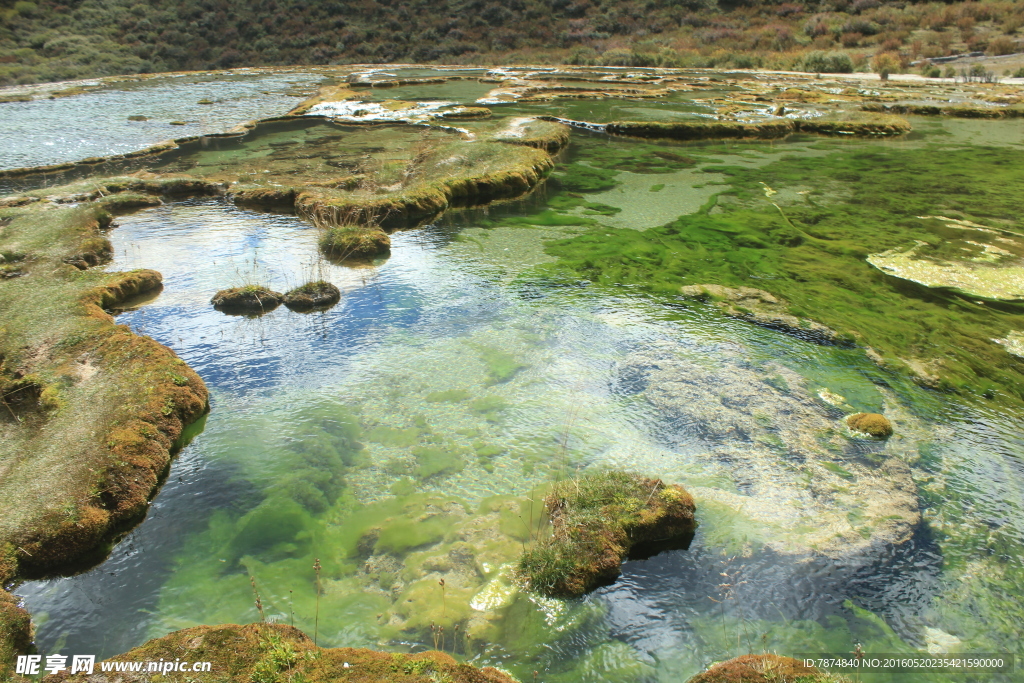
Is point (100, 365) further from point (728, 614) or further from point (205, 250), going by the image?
point (728, 614)

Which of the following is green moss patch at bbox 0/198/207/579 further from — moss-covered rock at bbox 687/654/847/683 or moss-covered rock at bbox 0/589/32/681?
moss-covered rock at bbox 687/654/847/683

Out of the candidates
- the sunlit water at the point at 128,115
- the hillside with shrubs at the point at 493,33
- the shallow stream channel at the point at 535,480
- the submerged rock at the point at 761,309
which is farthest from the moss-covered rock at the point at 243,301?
Result: the hillside with shrubs at the point at 493,33

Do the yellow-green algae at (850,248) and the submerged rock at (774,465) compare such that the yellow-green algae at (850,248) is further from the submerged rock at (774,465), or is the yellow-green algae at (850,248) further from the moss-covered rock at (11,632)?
the moss-covered rock at (11,632)

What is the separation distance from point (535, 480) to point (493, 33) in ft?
185

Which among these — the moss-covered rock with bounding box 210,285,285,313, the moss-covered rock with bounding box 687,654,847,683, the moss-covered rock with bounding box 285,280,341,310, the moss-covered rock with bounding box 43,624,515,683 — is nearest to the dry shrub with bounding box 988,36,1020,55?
the moss-covered rock with bounding box 285,280,341,310

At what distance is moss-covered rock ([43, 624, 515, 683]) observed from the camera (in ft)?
12.3

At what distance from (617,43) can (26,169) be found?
48.0 metres

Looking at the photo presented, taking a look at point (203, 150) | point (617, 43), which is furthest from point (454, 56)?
point (203, 150)

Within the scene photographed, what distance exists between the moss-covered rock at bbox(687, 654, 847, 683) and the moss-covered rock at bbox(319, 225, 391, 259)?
31.8 ft

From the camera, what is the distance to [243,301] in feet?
31.5

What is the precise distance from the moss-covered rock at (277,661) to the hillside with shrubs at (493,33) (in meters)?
47.1

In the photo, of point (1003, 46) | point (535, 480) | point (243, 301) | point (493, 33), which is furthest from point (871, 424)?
point (493, 33)

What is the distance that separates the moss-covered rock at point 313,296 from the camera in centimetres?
972

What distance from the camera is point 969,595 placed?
4.87m
